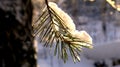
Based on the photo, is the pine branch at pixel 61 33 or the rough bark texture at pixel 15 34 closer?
the pine branch at pixel 61 33

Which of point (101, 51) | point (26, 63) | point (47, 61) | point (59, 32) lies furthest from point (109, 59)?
point (59, 32)

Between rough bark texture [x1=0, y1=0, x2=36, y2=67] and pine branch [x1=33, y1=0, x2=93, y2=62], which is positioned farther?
rough bark texture [x1=0, y1=0, x2=36, y2=67]

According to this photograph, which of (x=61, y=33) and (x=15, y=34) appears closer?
(x=61, y=33)

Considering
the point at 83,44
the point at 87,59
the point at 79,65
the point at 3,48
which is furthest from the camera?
the point at 87,59

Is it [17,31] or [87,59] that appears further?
[87,59]

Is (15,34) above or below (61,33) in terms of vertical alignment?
below

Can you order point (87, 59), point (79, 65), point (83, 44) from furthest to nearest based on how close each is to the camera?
1. point (87, 59)
2. point (79, 65)
3. point (83, 44)

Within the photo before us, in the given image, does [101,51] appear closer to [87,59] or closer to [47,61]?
[87,59]

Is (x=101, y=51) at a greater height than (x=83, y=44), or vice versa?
(x=83, y=44)
